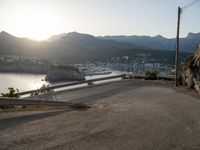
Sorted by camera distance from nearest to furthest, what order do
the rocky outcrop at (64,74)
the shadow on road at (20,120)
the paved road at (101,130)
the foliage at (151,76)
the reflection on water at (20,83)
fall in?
the paved road at (101,130) → the shadow on road at (20,120) → the foliage at (151,76) → the reflection on water at (20,83) → the rocky outcrop at (64,74)

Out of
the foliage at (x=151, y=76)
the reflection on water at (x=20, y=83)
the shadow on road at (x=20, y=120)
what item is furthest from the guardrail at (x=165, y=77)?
the reflection on water at (x=20, y=83)

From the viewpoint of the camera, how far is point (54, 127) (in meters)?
9.00

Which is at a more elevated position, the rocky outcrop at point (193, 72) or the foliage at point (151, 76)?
the rocky outcrop at point (193, 72)

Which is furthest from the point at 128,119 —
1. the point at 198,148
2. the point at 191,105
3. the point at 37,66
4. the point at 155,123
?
the point at 37,66

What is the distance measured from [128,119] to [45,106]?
12.9ft

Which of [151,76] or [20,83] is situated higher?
[151,76]

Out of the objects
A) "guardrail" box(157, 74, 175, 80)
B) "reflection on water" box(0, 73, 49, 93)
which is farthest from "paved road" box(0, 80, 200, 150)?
"reflection on water" box(0, 73, 49, 93)

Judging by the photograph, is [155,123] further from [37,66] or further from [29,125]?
[37,66]

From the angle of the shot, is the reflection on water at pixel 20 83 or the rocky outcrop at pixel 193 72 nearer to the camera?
the rocky outcrop at pixel 193 72

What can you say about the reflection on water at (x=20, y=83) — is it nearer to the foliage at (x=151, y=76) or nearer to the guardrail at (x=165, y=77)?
the foliage at (x=151, y=76)

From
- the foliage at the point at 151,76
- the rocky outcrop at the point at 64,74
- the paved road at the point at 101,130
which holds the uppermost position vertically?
the paved road at the point at 101,130

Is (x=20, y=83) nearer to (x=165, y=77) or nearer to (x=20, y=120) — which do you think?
(x=165, y=77)

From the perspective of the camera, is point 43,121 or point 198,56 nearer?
point 43,121

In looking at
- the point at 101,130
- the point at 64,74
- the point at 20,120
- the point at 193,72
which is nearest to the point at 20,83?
the point at 64,74
